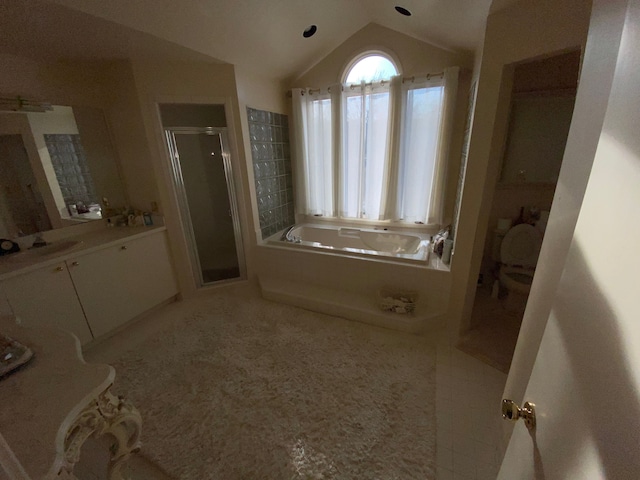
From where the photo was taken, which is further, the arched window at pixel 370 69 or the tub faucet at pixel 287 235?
the tub faucet at pixel 287 235

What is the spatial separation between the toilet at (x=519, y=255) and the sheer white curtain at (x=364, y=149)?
4.17 feet

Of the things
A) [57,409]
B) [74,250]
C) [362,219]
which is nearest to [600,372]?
[57,409]

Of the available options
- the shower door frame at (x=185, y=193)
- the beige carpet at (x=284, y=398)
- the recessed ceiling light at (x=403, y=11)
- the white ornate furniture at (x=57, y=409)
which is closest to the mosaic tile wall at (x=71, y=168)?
the shower door frame at (x=185, y=193)

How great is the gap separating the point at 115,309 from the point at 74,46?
201 centimetres

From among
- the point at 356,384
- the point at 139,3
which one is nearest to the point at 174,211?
the point at 139,3

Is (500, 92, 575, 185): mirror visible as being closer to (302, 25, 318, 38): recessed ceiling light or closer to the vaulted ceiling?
the vaulted ceiling

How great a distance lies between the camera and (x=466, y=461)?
130 cm

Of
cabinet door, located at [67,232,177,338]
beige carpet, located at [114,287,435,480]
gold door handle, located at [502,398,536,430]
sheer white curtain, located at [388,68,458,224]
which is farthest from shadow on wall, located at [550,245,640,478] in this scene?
cabinet door, located at [67,232,177,338]

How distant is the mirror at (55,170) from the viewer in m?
1.96

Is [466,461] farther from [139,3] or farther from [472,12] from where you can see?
[139,3]

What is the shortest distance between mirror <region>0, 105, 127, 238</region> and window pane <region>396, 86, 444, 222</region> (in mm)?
2936

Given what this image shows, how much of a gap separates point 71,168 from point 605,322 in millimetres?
3290

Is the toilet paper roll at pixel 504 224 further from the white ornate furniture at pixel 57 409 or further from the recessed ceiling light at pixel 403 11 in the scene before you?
the white ornate furniture at pixel 57 409

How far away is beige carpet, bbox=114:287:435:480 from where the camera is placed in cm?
132
